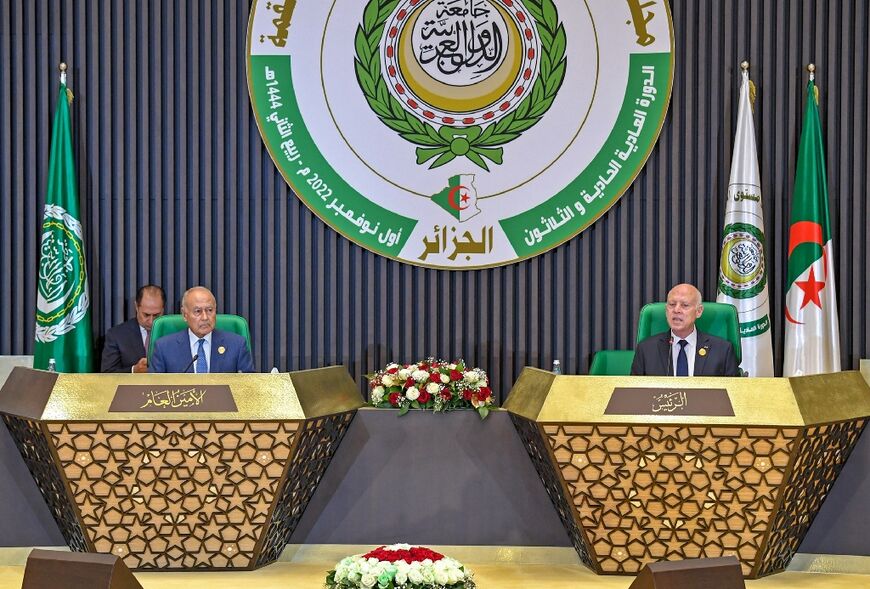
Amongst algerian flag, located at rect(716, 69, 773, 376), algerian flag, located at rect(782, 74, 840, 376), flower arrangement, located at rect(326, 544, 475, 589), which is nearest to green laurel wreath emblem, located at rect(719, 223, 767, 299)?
algerian flag, located at rect(716, 69, 773, 376)

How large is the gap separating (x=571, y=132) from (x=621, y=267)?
868 mm

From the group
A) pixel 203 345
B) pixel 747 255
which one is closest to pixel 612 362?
pixel 747 255

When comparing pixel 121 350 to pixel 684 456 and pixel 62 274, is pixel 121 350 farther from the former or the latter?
pixel 684 456

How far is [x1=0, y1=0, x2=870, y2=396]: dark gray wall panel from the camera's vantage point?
5770 mm

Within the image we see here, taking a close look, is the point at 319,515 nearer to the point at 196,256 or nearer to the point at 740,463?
the point at 740,463

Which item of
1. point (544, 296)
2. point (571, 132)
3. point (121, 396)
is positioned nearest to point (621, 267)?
point (544, 296)

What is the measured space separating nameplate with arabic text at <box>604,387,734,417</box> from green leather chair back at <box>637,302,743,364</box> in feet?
3.78

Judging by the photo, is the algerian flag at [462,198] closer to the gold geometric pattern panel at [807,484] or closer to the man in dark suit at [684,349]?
the man in dark suit at [684,349]

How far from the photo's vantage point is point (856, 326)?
576 cm

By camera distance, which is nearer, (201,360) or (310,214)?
(201,360)

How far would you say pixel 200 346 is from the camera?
177 inches

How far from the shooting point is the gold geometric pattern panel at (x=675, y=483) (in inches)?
136

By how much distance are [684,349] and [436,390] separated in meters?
1.26

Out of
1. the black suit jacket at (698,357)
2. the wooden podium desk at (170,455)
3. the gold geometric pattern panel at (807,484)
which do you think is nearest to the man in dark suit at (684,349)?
the black suit jacket at (698,357)
